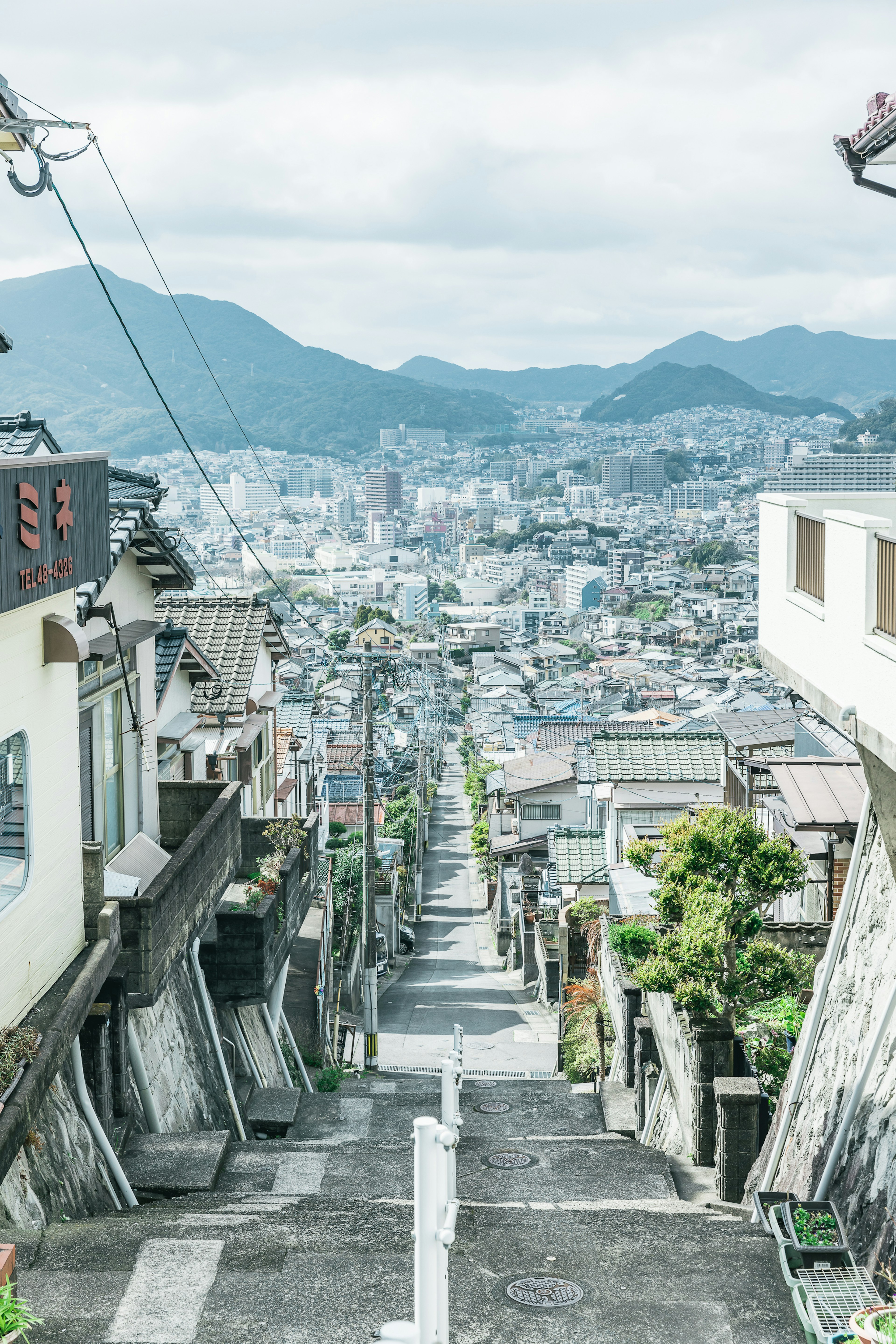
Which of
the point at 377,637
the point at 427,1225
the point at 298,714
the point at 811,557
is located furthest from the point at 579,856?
the point at 377,637

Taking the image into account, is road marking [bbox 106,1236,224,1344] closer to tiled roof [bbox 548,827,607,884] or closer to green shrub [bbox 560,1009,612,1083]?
green shrub [bbox 560,1009,612,1083]

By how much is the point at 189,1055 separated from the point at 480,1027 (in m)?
17.1

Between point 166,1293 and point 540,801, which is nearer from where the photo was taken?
point 166,1293

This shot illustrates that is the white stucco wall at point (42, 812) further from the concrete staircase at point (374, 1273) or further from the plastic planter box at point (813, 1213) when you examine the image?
the plastic planter box at point (813, 1213)

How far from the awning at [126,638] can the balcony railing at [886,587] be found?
17.7ft

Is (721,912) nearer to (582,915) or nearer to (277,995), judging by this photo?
(277,995)

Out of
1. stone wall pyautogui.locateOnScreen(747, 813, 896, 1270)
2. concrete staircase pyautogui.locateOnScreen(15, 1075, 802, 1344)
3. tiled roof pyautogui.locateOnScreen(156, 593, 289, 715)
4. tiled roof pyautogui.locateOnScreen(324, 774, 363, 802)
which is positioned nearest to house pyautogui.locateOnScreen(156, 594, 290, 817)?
tiled roof pyautogui.locateOnScreen(156, 593, 289, 715)

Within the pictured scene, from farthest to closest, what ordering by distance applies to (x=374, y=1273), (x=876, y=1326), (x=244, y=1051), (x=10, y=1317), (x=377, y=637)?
1. (x=377, y=637)
2. (x=244, y=1051)
3. (x=374, y=1273)
4. (x=876, y=1326)
5. (x=10, y=1317)

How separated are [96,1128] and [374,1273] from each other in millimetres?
2675

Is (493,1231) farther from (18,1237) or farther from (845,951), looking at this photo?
(845,951)

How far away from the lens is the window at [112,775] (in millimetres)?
9562

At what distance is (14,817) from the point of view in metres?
6.58

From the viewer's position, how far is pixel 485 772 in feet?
196

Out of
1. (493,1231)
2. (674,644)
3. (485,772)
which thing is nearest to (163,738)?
(493,1231)
